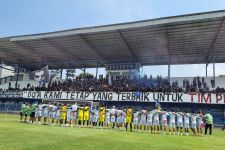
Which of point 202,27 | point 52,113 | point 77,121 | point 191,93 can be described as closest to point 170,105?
point 191,93

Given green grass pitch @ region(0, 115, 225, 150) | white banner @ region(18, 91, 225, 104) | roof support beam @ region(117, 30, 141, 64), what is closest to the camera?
green grass pitch @ region(0, 115, 225, 150)

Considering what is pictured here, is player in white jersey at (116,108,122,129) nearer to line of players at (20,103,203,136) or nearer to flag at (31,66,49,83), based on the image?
line of players at (20,103,203,136)

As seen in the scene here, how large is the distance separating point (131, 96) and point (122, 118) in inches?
620

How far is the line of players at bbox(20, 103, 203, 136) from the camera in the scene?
67.0 ft

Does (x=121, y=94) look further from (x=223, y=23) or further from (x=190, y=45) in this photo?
(x=223, y=23)

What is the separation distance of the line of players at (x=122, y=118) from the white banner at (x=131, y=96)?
11172 mm

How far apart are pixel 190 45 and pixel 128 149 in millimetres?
28997

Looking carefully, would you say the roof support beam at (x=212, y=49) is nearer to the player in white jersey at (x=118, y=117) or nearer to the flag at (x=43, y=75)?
the player in white jersey at (x=118, y=117)

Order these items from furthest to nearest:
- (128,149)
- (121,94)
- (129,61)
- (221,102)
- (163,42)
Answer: (129,61)
(121,94)
(163,42)
(221,102)
(128,149)

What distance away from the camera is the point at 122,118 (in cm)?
2206

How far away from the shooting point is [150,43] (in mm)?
36344

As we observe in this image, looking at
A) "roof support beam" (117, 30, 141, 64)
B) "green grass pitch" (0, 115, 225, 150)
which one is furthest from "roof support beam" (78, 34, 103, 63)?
"green grass pitch" (0, 115, 225, 150)

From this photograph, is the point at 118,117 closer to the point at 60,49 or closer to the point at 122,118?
the point at 122,118

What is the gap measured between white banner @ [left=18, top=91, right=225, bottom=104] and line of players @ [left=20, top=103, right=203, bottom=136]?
36.7 feet
